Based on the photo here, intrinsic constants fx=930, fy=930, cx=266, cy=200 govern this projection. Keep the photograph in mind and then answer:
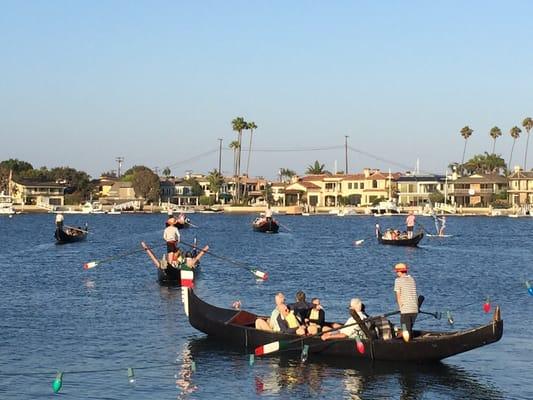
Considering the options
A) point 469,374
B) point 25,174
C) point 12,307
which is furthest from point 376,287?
point 25,174

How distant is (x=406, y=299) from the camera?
2255 cm

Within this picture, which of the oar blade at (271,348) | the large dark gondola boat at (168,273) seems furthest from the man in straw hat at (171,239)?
the oar blade at (271,348)

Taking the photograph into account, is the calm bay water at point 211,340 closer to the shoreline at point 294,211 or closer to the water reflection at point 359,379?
the water reflection at point 359,379

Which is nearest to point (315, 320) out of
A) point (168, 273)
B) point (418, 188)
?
point (168, 273)

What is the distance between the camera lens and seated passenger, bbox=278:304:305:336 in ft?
78.1

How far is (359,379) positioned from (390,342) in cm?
126

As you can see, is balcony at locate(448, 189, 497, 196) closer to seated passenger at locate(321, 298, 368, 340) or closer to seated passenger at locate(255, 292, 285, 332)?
seated passenger at locate(255, 292, 285, 332)

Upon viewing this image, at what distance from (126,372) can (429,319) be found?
12.0 m

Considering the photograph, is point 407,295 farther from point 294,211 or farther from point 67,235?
point 294,211

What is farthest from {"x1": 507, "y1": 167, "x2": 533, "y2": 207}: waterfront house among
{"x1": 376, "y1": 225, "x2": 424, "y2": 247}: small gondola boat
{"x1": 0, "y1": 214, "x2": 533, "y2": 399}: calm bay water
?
{"x1": 0, "y1": 214, "x2": 533, "y2": 399}: calm bay water

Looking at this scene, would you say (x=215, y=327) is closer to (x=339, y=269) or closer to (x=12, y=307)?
(x=12, y=307)

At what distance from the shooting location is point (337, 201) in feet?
621

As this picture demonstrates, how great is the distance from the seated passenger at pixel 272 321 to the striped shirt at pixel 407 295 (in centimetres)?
315

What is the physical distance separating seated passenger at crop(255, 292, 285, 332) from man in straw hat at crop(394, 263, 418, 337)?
10.4ft
